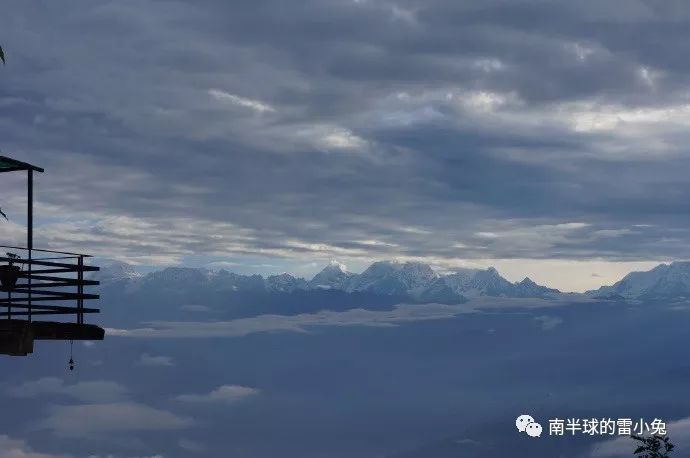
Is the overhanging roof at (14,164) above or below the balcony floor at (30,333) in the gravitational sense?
above

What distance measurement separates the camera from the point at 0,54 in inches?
1065

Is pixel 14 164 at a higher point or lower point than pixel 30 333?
higher

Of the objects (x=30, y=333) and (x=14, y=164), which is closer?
(x=30, y=333)

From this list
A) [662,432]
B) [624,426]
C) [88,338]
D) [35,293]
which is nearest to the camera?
[662,432]

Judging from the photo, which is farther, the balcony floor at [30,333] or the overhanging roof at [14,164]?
the overhanging roof at [14,164]

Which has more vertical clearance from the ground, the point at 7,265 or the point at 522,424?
the point at 7,265

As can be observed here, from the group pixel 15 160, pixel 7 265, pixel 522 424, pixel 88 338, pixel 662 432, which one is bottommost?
pixel 522 424

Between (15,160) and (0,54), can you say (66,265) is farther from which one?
(0,54)

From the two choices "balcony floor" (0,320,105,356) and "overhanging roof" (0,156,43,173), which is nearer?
"balcony floor" (0,320,105,356)

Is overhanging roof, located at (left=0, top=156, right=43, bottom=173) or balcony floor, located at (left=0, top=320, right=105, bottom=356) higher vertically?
overhanging roof, located at (left=0, top=156, right=43, bottom=173)

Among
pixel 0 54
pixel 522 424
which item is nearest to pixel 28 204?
pixel 0 54

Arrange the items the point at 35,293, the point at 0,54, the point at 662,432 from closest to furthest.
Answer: the point at 0,54
the point at 662,432
the point at 35,293

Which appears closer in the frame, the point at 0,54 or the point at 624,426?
the point at 0,54

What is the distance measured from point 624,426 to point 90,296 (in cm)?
3279
